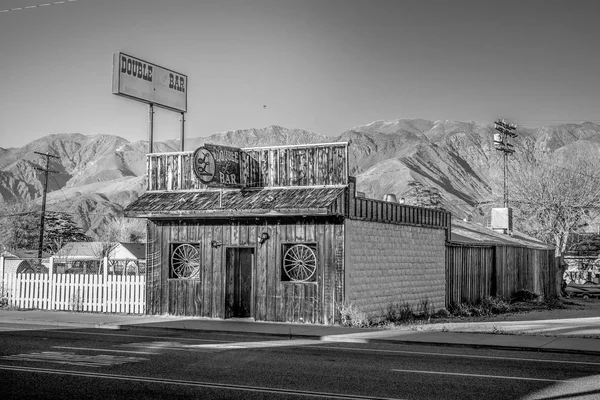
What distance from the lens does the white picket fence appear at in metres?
24.3

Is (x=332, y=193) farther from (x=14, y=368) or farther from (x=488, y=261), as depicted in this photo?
(x=488, y=261)

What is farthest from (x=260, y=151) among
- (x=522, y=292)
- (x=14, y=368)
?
(x=522, y=292)

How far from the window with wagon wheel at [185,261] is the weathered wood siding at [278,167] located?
1.93 m

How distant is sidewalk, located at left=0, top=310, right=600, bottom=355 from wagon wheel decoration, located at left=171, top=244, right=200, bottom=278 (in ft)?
4.86

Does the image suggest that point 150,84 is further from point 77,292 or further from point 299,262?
point 299,262

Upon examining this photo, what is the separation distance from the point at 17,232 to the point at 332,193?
95916mm

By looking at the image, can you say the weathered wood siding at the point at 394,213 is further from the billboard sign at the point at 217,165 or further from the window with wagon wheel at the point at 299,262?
the billboard sign at the point at 217,165

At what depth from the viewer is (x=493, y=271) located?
32.1 metres

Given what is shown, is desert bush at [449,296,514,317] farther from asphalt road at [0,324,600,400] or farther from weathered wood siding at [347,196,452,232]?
asphalt road at [0,324,600,400]

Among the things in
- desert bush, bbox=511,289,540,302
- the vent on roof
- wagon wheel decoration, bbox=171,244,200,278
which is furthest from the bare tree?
wagon wheel decoration, bbox=171,244,200,278

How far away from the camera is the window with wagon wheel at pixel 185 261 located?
75.6ft

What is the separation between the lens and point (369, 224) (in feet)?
72.5

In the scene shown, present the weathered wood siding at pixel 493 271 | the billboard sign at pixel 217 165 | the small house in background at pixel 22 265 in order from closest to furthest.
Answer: the billboard sign at pixel 217 165 < the weathered wood siding at pixel 493 271 < the small house in background at pixel 22 265

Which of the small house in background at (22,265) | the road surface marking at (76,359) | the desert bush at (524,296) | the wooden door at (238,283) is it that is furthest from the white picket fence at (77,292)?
the desert bush at (524,296)
